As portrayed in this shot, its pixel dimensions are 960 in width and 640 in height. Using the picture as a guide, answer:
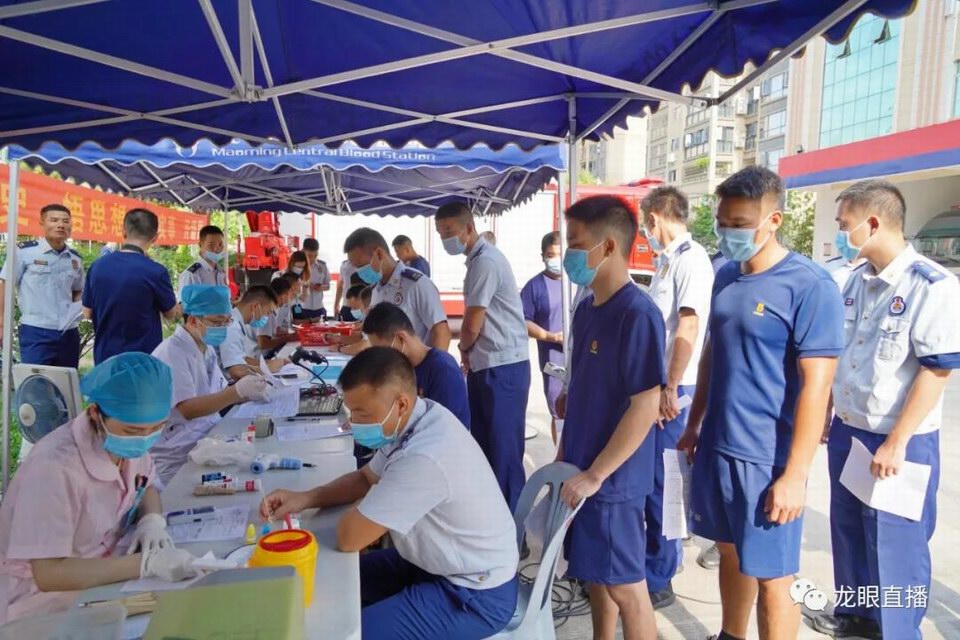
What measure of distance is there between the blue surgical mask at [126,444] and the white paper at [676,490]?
1.58m

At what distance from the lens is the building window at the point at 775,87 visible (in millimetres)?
40281

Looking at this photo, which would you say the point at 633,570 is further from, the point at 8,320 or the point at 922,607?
the point at 8,320

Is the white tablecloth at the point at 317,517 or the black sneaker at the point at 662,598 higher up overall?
the white tablecloth at the point at 317,517

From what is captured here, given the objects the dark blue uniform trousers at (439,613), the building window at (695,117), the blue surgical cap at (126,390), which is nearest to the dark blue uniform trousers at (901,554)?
the dark blue uniform trousers at (439,613)

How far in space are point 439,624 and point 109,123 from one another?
2.85 m

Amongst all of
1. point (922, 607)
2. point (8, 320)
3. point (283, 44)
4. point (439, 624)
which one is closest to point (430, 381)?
point (439, 624)

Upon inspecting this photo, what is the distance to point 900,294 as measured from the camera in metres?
2.08

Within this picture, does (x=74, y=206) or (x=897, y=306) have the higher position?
(x=74, y=206)

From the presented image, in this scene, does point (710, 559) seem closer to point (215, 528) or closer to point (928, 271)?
→ point (928, 271)

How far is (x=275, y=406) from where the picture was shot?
3.04 meters

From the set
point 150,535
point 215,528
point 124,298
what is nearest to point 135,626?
point 150,535

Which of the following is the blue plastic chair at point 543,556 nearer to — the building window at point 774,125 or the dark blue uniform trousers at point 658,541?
the dark blue uniform trousers at point 658,541

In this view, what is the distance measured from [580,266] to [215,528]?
130cm

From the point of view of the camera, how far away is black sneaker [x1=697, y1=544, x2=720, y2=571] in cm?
295
